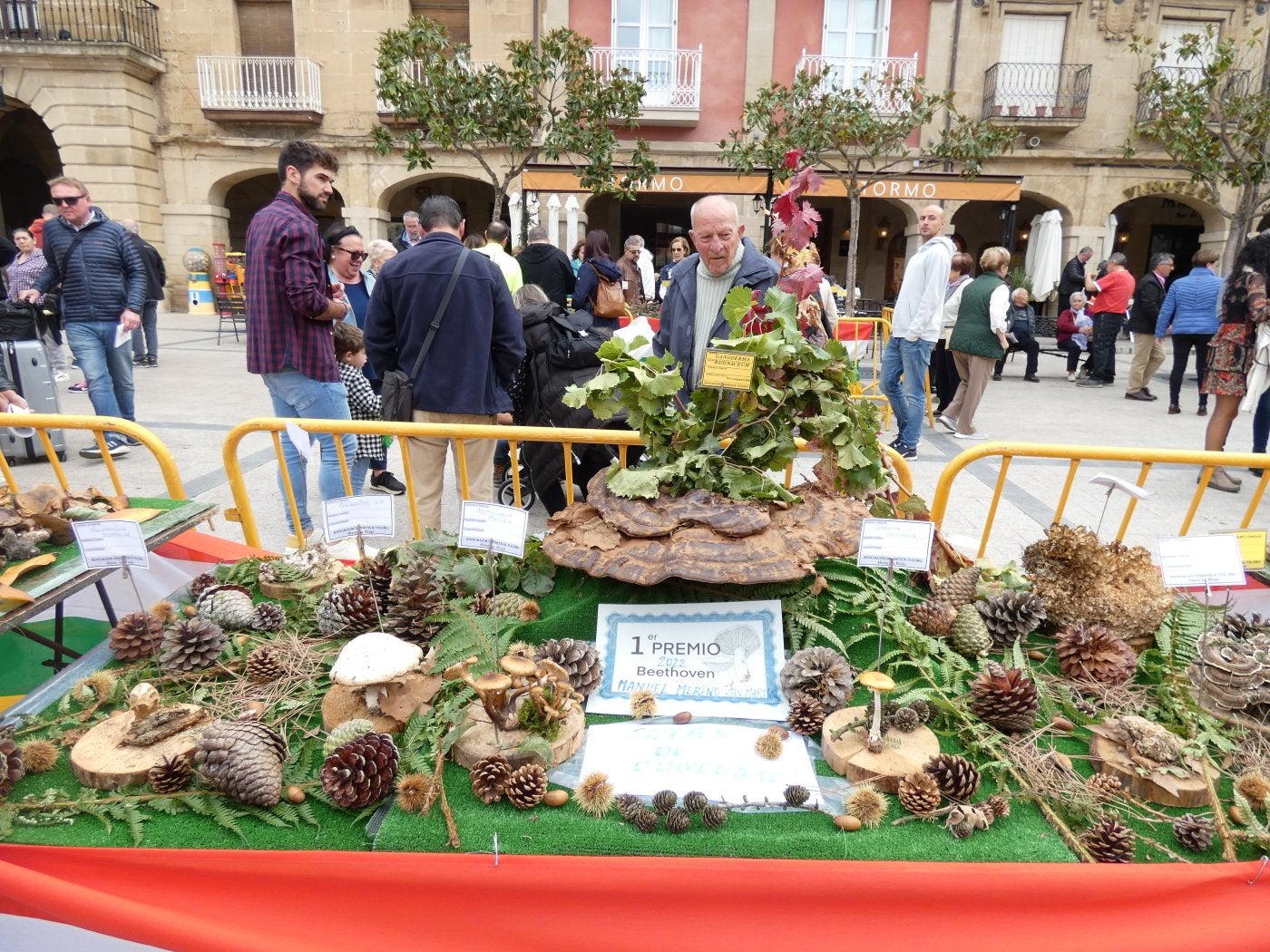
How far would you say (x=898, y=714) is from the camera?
1.61 meters

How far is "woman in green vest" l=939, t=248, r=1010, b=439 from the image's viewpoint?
721 centimetres

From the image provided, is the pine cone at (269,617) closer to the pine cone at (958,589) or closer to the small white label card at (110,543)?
the small white label card at (110,543)

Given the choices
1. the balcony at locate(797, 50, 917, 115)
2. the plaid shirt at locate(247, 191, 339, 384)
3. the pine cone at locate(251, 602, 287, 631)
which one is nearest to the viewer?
the pine cone at locate(251, 602, 287, 631)

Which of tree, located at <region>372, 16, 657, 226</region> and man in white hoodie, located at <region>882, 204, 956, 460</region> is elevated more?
tree, located at <region>372, 16, 657, 226</region>

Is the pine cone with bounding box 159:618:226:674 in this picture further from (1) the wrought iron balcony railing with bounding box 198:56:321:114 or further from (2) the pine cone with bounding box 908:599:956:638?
(1) the wrought iron balcony railing with bounding box 198:56:321:114

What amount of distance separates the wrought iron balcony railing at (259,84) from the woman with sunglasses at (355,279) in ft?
47.6

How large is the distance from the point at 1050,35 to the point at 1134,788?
845 inches

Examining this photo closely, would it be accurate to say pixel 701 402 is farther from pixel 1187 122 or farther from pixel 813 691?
pixel 1187 122

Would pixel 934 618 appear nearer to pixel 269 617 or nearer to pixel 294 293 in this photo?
pixel 269 617

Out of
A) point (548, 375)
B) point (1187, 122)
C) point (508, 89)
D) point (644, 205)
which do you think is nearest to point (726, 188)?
point (508, 89)

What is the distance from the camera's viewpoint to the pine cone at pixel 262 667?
1.83m

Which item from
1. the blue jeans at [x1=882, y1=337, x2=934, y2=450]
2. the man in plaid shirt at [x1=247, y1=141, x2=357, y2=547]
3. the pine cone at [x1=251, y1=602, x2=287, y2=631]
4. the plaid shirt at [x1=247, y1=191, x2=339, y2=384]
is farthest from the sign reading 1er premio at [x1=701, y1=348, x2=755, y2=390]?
the blue jeans at [x1=882, y1=337, x2=934, y2=450]

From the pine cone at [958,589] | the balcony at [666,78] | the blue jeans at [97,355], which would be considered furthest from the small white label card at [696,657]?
the balcony at [666,78]

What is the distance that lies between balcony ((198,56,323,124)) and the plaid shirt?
16.3m
